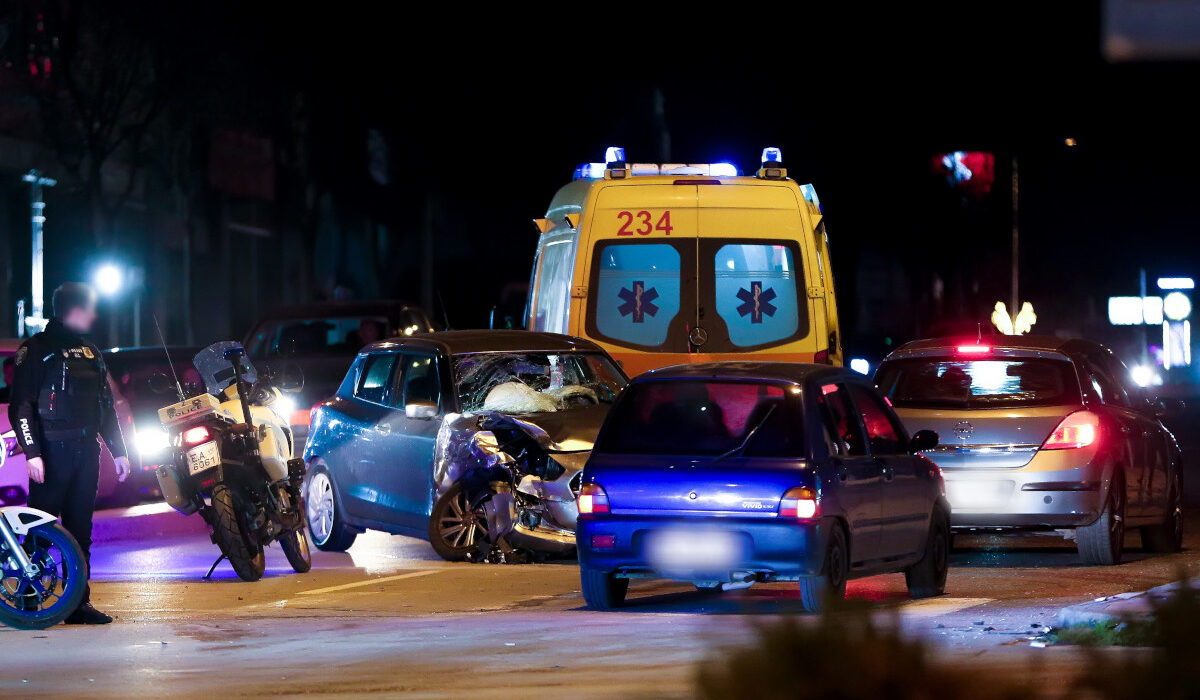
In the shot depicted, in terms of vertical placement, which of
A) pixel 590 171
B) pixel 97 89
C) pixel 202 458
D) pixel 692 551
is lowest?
pixel 692 551

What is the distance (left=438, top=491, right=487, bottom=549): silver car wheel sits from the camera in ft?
45.4

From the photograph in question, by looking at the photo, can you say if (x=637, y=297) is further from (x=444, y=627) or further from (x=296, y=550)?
(x=444, y=627)

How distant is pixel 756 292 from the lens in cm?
1664

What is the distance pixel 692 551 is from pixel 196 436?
389 centimetres

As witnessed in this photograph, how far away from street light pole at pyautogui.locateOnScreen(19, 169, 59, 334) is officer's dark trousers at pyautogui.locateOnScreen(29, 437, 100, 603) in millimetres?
25351

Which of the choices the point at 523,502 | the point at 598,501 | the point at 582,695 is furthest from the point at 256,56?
the point at 582,695

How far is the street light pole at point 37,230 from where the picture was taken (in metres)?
36.5

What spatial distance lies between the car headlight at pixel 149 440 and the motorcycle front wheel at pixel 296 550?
14.8 feet

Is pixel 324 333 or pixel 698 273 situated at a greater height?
pixel 698 273

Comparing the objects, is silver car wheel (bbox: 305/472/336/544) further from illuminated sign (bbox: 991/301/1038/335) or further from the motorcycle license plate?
illuminated sign (bbox: 991/301/1038/335)

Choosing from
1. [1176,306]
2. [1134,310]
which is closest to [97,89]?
[1176,306]

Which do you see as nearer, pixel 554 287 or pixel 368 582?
pixel 368 582

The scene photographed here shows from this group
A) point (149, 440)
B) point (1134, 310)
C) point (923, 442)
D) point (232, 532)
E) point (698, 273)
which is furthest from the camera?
point (1134, 310)

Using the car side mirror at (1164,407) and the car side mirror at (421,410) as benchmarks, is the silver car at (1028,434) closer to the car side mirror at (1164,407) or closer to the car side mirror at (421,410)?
the car side mirror at (1164,407)
